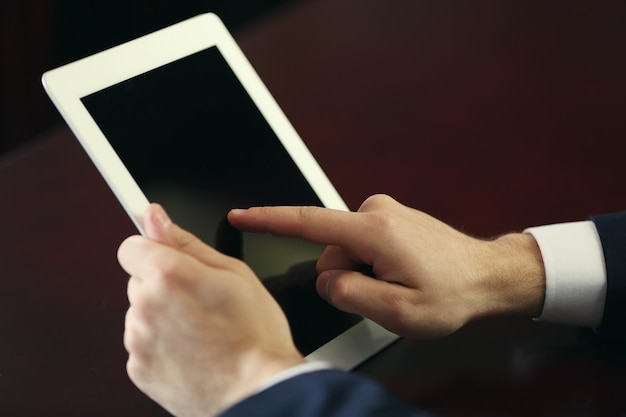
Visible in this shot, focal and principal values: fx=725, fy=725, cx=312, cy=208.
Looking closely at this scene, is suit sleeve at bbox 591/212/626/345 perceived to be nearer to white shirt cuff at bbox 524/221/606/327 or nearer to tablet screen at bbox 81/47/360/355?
white shirt cuff at bbox 524/221/606/327

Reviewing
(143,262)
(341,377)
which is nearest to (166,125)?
(143,262)

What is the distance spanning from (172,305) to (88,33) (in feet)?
4.11

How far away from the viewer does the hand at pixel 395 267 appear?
64cm

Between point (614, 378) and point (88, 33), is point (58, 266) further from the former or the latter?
point (88, 33)

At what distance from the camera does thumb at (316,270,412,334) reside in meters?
0.63

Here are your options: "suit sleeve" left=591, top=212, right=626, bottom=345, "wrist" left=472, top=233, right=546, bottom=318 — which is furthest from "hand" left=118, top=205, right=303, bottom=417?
"suit sleeve" left=591, top=212, right=626, bottom=345

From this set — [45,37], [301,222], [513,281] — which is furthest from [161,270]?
[45,37]

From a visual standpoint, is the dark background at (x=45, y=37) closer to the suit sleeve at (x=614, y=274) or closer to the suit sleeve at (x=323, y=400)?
the suit sleeve at (x=614, y=274)

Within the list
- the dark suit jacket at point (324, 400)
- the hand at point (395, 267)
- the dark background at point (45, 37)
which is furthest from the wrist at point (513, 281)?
the dark background at point (45, 37)

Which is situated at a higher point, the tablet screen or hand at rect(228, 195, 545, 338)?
the tablet screen

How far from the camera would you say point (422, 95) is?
93 cm

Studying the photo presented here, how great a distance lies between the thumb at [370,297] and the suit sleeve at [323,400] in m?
0.13

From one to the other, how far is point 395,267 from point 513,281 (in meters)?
0.13

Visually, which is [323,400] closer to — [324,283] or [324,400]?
[324,400]
